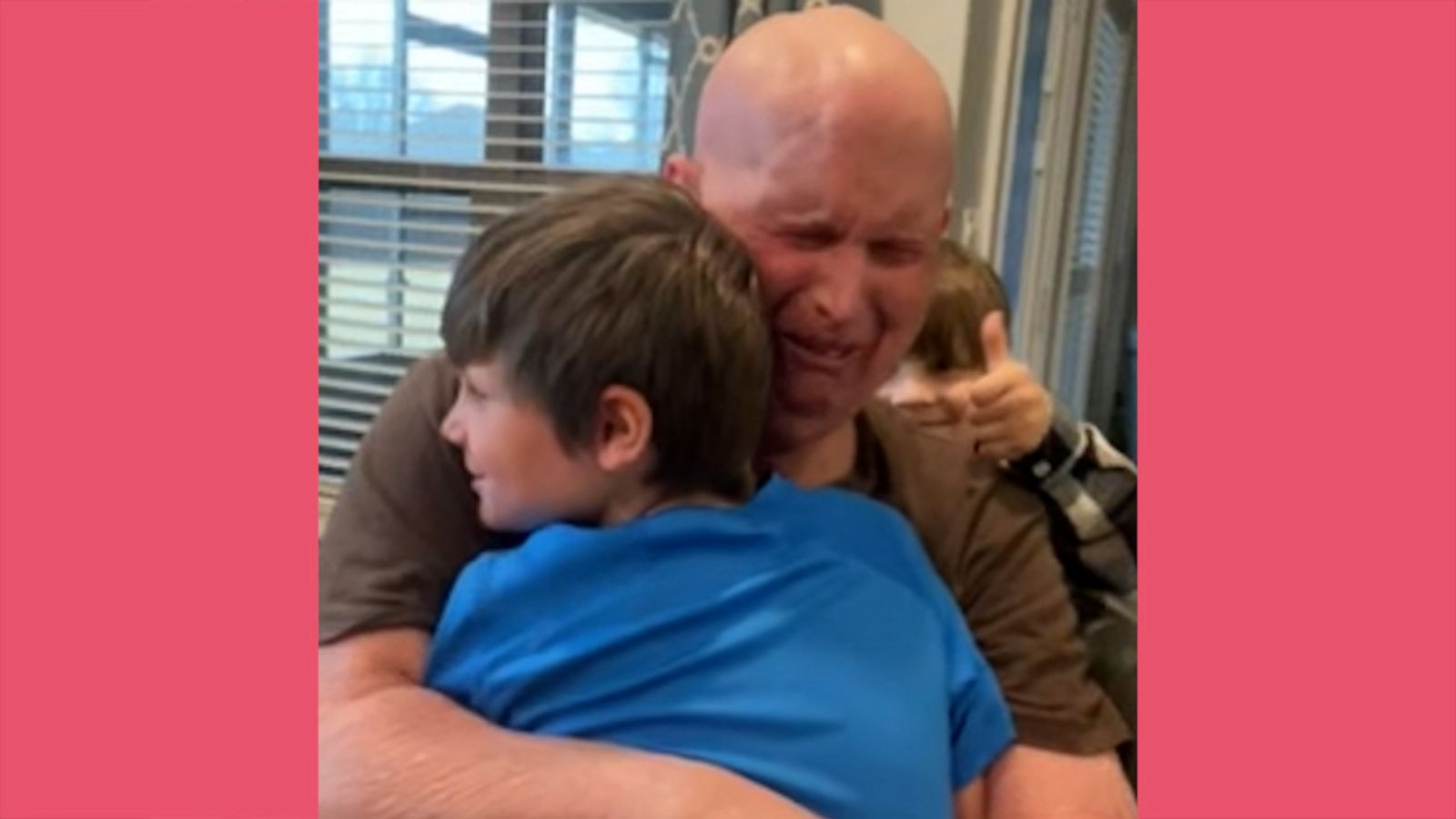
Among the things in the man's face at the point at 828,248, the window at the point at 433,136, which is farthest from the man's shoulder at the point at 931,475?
the window at the point at 433,136

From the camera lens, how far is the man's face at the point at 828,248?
3.28ft

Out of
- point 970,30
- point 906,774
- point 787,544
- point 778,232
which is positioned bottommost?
point 906,774

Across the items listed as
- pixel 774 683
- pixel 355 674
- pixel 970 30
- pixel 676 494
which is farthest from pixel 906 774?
pixel 970 30

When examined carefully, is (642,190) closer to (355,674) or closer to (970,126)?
(355,674)

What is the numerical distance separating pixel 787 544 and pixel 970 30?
1.14 m

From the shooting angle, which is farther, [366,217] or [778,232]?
[366,217]

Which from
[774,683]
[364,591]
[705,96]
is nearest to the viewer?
[774,683]

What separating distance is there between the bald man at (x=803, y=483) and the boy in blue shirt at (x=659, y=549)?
29 mm

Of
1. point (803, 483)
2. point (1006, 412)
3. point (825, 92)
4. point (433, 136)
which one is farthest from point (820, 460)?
point (433, 136)

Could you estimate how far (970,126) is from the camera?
1902 millimetres

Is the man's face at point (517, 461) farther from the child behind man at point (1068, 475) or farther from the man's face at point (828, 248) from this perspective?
the child behind man at point (1068, 475)

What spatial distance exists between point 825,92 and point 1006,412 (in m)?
0.31

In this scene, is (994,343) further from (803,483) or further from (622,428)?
(622,428)

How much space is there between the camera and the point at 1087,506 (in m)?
1.18
